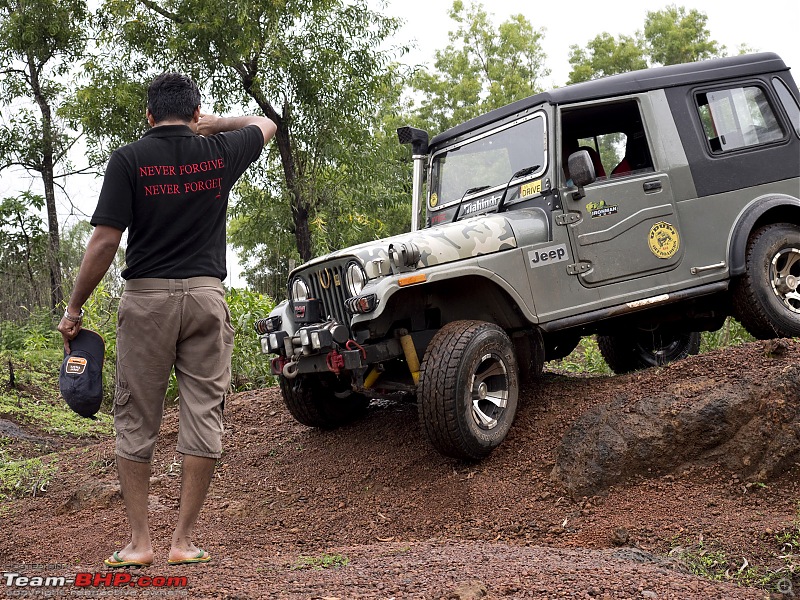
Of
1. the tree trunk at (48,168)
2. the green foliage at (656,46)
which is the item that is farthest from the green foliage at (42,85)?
the green foliage at (656,46)

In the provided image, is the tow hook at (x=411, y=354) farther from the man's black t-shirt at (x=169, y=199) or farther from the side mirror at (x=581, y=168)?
the man's black t-shirt at (x=169, y=199)

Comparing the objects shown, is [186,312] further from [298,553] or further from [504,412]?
[504,412]

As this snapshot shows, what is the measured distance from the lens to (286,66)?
13.4m

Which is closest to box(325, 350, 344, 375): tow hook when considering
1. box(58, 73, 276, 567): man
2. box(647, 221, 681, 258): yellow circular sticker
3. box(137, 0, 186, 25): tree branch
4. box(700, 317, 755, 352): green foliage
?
box(58, 73, 276, 567): man

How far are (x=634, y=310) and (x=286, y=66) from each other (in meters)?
8.93

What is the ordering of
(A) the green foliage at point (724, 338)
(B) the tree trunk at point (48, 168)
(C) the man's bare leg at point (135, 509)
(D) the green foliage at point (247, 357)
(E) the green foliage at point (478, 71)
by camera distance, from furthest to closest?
(E) the green foliage at point (478, 71), (B) the tree trunk at point (48, 168), (D) the green foliage at point (247, 357), (A) the green foliage at point (724, 338), (C) the man's bare leg at point (135, 509)

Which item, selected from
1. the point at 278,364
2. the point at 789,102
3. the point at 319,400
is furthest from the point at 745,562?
the point at 789,102

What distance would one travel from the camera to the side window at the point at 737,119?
644cm

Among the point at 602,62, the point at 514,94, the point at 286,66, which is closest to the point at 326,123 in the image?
the point at 286,66

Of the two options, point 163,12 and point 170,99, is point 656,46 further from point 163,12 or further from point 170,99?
point 170,99

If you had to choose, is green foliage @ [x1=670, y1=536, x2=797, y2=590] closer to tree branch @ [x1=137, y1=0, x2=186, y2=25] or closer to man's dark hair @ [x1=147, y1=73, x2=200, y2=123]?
man's dark hair @ [x1=147, y1=73, x2=200, y2=123]

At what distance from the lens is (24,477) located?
652cm

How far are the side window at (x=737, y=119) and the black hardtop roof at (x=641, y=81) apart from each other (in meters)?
0.15

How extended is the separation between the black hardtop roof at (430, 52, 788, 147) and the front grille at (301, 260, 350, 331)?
1.52m
